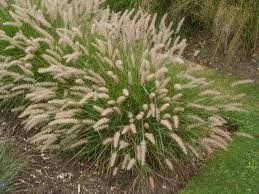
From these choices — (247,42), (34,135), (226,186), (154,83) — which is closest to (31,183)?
(34,135)

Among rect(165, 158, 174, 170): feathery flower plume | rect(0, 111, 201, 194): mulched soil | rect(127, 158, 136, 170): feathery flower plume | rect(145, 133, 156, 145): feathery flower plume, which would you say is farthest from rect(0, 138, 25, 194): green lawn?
rect(165, 158, 174, 170): feathery flower plume

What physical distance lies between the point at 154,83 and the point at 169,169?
72 centimetres

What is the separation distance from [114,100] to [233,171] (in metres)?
1.25

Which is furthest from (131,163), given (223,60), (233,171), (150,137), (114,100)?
(223,60)

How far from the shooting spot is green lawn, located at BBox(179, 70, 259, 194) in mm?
4832

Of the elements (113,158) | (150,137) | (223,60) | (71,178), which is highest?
(150,137)

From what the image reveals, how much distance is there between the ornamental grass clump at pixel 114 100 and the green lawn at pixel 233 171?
198 millimetres

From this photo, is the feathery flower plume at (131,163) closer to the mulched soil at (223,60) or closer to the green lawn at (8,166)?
the green lawn at (8,166)

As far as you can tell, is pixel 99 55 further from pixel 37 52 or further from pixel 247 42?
pixel 247 42

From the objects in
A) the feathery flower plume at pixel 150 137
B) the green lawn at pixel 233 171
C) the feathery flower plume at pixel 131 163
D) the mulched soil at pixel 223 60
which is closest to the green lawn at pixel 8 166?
the feathery flower plume at pixel 131 163

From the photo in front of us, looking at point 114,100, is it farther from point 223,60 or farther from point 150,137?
point 223,60

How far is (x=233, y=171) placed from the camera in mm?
5027

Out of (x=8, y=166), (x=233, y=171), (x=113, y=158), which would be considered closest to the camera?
(x=113, y=158)

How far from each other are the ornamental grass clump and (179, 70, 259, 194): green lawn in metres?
0.20
